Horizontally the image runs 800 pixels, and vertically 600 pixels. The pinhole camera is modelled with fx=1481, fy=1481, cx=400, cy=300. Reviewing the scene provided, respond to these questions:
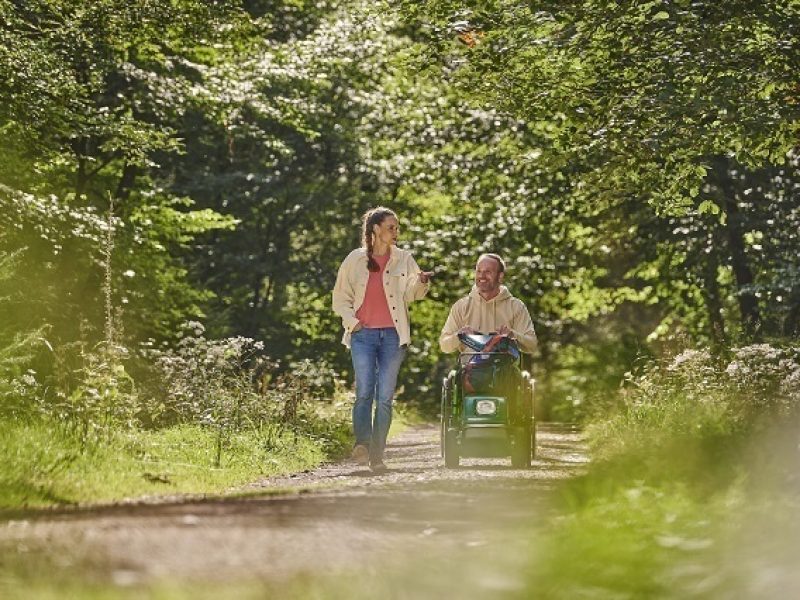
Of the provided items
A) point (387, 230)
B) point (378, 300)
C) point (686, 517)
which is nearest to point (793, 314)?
point (378, 300)

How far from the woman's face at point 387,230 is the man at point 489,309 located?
0.73 metres

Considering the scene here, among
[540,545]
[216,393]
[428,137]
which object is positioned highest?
[428,137]

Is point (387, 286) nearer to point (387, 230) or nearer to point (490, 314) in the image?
point (387, 230)

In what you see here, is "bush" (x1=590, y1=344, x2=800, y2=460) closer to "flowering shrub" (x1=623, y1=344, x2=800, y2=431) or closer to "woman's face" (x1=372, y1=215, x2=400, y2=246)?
"flowering shrub" (x1=623, y1=344, x2=800, y2=431)

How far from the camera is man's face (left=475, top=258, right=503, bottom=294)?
38.8ft

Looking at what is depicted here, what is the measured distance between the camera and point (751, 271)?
25.2 meters

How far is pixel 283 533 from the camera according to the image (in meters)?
6.29

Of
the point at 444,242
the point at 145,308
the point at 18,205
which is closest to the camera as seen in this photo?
the point at 18,205

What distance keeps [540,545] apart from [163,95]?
52.2 feet

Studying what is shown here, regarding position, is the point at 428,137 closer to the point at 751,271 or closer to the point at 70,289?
the point at 751,271

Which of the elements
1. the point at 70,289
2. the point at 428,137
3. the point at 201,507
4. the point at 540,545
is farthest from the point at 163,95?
the point at 540,545

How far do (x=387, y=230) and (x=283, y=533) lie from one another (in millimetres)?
5662

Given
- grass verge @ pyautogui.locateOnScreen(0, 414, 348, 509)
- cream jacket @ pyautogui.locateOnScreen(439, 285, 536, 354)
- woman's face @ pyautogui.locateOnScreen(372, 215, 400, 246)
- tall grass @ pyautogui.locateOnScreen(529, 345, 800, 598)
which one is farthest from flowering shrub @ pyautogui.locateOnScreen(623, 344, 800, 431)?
grass verge @ pyautogui.locateOnScreen(0, 414, 348, 509)

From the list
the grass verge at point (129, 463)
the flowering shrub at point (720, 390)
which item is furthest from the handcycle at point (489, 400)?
the grass verge at point (129, 463)
